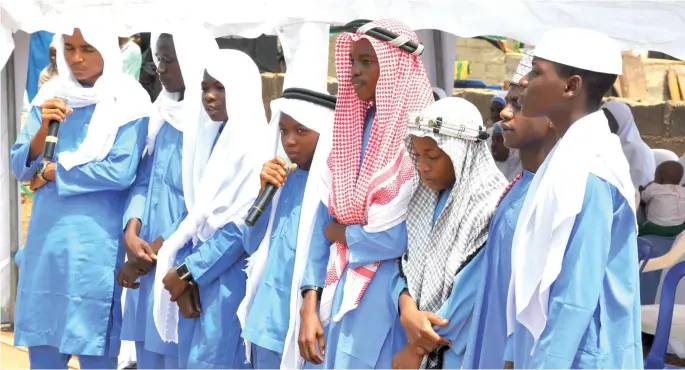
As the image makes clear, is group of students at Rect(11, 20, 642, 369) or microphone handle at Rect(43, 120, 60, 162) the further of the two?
microphone handle at Rect(43, 120, 60, 162)

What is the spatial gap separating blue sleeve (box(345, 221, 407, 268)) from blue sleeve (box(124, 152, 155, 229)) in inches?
71.6

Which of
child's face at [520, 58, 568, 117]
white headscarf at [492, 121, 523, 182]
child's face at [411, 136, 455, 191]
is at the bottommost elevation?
white headscarf at [492, 121, 523, 182]

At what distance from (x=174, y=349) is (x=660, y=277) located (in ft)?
8.87

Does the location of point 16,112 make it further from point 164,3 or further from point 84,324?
point 84,324

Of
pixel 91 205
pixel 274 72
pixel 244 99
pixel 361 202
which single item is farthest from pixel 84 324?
pixel 274 72

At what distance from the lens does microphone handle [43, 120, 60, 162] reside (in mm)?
5910

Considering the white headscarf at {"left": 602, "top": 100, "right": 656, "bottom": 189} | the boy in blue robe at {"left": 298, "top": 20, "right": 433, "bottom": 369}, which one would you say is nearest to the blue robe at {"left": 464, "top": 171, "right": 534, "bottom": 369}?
the boy in blue robe at {"left": 298, "top": 20, "right": 433, "bottom": 369}

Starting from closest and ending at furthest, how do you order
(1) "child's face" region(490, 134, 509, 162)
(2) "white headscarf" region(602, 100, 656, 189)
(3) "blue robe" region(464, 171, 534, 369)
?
(3) "blue robe" region(464, 171, 534, 369)
(1) "child's face" region(490, 134, 509, 162)
(2) "white headscarf" region(602, 100, 656, 189)

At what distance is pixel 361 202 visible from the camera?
4.41 m

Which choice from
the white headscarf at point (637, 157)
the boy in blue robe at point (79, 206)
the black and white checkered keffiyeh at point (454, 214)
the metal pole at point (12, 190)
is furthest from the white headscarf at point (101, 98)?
the white headscarf at point (637, 157)

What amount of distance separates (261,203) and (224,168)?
0.58 m

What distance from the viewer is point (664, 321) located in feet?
16.7

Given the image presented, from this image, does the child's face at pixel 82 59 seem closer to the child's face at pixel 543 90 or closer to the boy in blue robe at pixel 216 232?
the boy in blue robe at pixel 216 232

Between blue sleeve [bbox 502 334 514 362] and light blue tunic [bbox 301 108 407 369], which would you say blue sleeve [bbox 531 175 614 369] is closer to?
blue sleeve [bbox 502 334 514 362]
